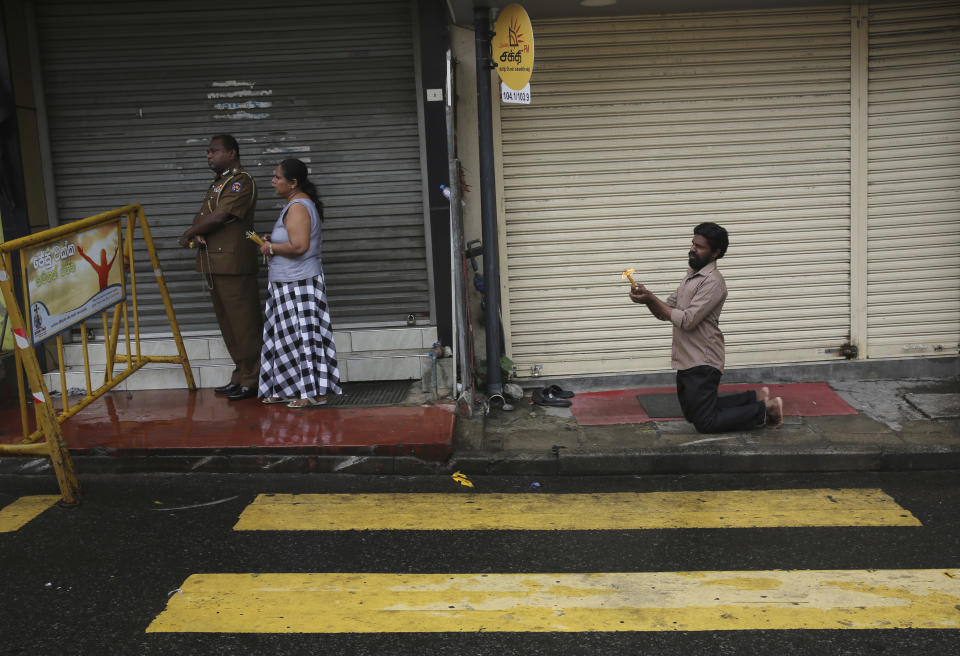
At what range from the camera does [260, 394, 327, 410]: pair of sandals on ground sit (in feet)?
22.7

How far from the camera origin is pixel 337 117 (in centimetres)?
767

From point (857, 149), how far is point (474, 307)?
355 cm

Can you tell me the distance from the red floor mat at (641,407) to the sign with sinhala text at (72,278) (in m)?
3.64

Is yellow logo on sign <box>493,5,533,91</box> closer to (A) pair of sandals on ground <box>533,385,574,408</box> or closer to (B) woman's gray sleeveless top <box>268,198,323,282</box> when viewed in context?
(B) woman's gray sleeveless top <box>268,198,323,282</box>

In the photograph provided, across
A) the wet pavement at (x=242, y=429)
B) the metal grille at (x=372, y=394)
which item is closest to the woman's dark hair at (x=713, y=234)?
the wet pavement at (x=242, y=429)

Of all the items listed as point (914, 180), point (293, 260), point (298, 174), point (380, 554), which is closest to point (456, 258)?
point (293, 260)

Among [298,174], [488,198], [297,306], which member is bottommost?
[297,306]

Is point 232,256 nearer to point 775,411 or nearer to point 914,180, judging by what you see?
point 775,411

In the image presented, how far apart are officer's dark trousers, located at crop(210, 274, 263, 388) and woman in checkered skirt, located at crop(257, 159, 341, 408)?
1.07ft

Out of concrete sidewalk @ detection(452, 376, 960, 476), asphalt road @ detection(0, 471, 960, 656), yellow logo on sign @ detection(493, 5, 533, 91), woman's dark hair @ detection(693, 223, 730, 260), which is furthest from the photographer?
yellow logo on sign @ detection(493, 5, 533, 91)

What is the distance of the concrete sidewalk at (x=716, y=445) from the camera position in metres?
5.78

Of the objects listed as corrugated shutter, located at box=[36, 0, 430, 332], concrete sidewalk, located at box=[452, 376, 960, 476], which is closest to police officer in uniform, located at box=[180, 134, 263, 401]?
corrugated shutter, located at box=[36, 0, 430, 332]

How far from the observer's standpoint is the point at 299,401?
694 centimetres

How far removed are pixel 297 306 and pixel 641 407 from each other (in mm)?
2824
